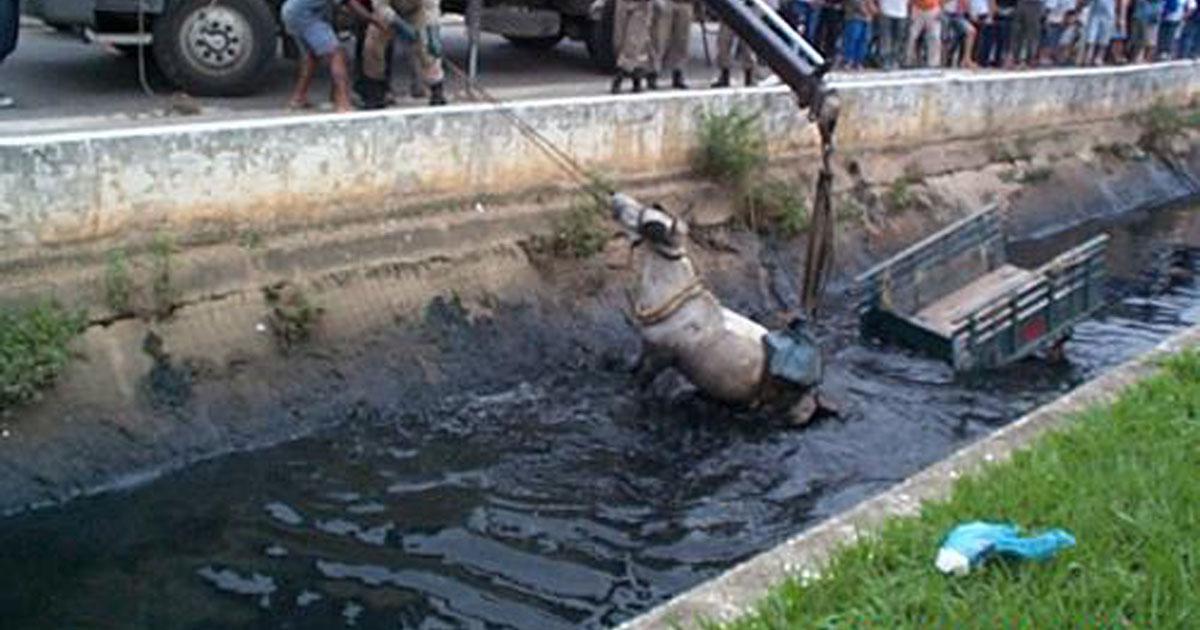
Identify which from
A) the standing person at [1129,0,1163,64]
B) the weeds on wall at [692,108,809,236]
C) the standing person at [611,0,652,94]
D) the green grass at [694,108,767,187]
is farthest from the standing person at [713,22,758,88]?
the standing person at [1129,0,1163,64]

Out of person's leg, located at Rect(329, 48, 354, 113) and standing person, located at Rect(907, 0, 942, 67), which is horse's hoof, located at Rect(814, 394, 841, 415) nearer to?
person's leg, located at Rect(329, 48, 354, 113)

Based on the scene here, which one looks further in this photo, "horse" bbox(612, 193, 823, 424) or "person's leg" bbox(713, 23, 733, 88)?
"person's leg" bbox(713, 23, 733, 88)

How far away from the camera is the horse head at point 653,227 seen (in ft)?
29.7

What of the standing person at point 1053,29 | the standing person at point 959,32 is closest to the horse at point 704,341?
the standing person at point 959,32

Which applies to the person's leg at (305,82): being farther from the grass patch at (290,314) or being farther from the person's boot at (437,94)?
the grass patch at (290,314)

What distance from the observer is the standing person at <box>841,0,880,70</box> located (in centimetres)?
1623

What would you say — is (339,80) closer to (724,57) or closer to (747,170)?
(747,170)

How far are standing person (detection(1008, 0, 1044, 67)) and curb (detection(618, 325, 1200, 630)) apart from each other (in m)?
12.2

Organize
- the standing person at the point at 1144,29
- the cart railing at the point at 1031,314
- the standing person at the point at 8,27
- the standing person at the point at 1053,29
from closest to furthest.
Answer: the cart railing at the point at 1031,314, the standing person at the point at 8,27, the standing person at the point at 1053,29, the standing person at the point at 1144,29

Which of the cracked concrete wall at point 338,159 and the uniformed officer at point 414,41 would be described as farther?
the uniformed officer at point 414,41

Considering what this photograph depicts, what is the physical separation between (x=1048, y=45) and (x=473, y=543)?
14783mm

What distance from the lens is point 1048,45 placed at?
19375 millimetres

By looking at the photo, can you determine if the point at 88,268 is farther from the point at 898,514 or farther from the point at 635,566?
the point at 898,514

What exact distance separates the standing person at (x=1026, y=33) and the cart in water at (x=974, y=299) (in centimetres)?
760
